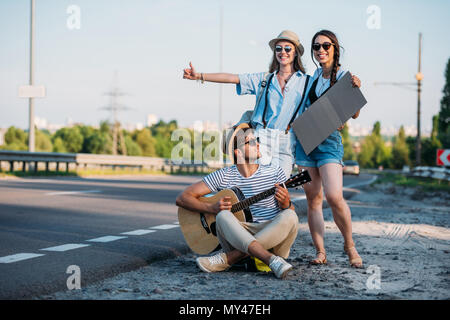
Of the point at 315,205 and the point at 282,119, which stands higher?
the point at 282,119

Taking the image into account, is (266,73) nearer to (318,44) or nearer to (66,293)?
(318,44)

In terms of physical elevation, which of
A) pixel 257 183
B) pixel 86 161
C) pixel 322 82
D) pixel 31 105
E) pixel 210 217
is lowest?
pixel 86 161

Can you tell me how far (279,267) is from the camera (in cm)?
468

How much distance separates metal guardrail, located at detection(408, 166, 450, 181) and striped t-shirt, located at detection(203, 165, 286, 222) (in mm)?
18660

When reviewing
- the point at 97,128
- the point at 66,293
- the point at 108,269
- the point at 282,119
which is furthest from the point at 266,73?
the point at 97,128

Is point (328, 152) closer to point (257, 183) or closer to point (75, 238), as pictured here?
point (257, 183)

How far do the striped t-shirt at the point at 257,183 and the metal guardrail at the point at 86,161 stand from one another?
16.9m

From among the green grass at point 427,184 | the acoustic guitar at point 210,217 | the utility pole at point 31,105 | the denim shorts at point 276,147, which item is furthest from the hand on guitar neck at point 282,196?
the utility pole at point 31,105

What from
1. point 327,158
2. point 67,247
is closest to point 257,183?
point 327,158

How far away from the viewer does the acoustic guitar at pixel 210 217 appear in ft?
16.7

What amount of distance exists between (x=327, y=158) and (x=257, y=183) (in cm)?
71

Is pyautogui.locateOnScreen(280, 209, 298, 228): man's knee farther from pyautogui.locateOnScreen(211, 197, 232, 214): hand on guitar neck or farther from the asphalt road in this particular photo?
the asphalt road

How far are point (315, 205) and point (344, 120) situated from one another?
882 mm
